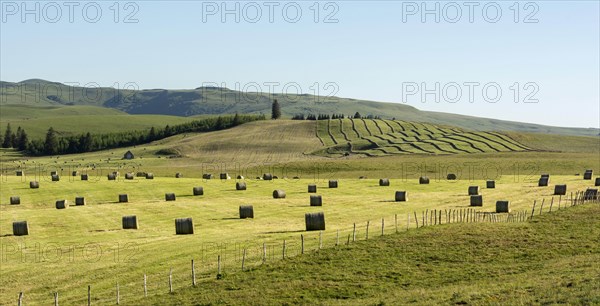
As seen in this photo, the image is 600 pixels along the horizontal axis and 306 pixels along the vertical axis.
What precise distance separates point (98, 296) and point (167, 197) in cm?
3706

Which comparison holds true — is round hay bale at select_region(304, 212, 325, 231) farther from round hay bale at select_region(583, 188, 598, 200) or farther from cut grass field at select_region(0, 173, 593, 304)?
round hay bale at select_region(583, 188, 598, 200)

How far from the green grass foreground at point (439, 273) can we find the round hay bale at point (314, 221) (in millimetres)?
5936

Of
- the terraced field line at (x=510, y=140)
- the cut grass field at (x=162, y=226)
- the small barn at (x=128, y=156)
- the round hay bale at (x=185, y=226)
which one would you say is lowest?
the cut grass field at (x=162, y=226)

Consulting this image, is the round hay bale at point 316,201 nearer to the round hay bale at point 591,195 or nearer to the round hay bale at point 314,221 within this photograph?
the round hay bale at point 314,221

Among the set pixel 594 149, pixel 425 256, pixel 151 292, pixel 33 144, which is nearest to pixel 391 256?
pixel 425 256

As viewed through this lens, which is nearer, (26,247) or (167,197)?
(26,247)

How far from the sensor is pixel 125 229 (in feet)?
155

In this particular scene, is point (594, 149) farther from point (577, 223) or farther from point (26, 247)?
point (26, 247)

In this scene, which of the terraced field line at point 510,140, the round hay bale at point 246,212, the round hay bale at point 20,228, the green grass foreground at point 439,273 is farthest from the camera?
the terraced field line at point 510,140

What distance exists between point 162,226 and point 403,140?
4759 inches

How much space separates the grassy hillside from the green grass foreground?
106422mm

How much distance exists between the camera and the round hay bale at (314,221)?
43.4 m

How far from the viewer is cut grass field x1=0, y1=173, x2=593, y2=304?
32375mm

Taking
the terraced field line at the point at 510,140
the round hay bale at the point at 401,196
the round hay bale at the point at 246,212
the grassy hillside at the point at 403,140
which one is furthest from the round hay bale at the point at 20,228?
the terraced field line at the point at 510,140
